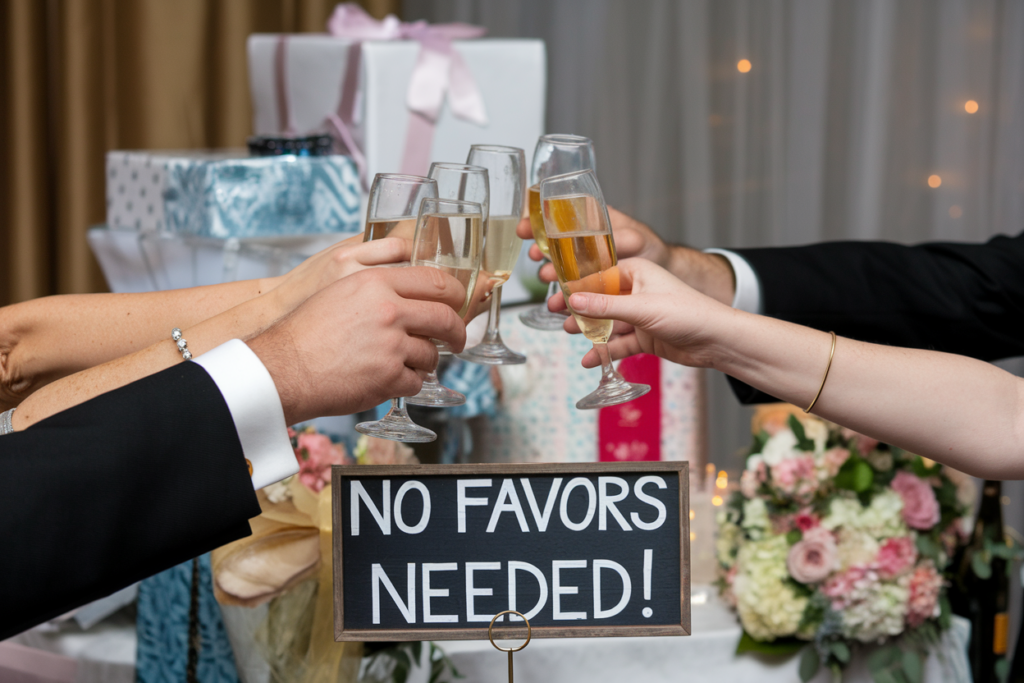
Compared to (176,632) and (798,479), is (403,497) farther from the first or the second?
(798,479)

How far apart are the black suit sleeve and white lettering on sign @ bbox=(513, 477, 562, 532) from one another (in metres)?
0.26

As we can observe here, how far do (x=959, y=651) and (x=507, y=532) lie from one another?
0.93 meters

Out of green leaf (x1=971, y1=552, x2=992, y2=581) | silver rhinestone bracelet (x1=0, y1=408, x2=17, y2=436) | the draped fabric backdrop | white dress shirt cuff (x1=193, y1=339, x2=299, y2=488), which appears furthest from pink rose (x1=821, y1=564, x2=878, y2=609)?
the draped fabric backdrop

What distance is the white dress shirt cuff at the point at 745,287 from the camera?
1461 mm

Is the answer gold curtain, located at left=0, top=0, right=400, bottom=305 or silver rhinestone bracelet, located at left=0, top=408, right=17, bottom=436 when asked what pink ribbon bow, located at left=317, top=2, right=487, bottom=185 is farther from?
gold curtain, located at left=0, top=0, right=400, bottom=305

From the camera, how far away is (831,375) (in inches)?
39.3

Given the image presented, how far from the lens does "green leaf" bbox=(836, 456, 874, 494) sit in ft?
4.45

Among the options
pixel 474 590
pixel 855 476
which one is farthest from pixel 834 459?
pixel 474 590

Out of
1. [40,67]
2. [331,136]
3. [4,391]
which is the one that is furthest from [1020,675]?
[40,67]

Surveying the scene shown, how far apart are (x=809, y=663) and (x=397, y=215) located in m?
0.93

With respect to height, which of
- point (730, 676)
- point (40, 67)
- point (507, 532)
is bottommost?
point (730, 676)

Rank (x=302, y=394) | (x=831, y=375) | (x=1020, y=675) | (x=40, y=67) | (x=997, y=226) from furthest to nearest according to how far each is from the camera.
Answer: (x=40, y=67) < (x=997, y=226) < (x=1020, y=675) < (x=831, y=375) < (x=302, y=394)

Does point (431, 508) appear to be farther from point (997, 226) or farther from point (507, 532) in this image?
point (997, 226)

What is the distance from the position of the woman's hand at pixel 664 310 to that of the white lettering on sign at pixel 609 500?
0.62 ft
